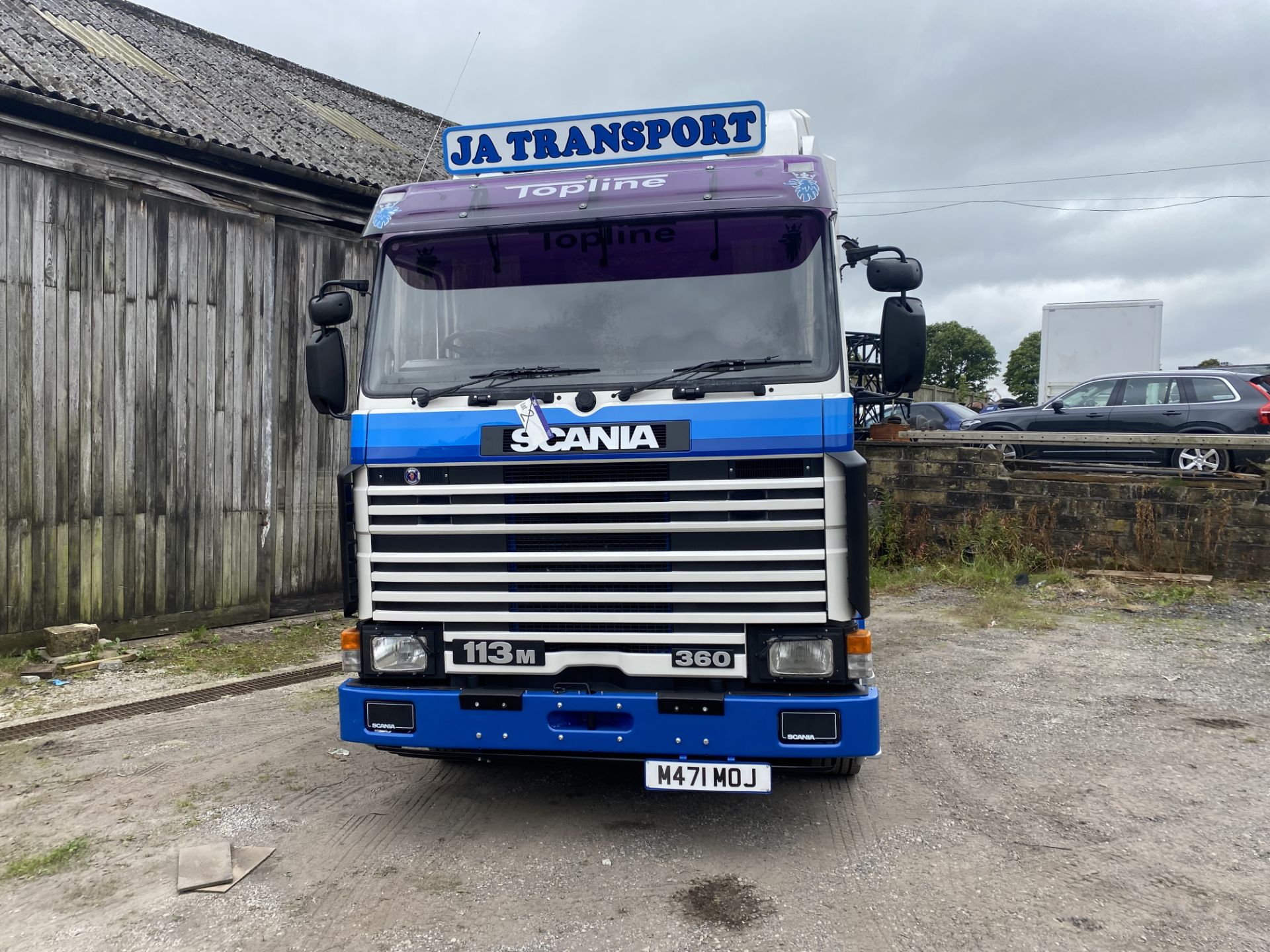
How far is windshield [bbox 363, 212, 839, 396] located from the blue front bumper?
1.30 metres

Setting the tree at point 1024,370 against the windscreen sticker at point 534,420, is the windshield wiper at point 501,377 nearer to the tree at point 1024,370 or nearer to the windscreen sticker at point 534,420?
the windscreen sticker at point 534,420

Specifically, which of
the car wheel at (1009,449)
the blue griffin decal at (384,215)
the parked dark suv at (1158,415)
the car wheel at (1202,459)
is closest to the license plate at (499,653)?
the blue griffin decal at (384,215)

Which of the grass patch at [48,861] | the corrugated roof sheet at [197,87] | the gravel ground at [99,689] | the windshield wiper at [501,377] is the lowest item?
the grass patch at [48,861]

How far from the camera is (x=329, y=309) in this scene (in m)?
4.45

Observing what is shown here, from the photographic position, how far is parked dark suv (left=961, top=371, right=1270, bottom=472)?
11086 millimetres

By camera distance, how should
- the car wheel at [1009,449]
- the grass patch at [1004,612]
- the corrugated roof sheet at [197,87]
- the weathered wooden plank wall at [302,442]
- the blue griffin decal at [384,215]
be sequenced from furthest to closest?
1. the car wheel at [1009,449]
2. the weathered wooden plank wall at [302,442]
3. the grass patch at [1004,612]
4. the corrugated roof sheet at [197,87]
5. the blue griffin decal at [384,215]

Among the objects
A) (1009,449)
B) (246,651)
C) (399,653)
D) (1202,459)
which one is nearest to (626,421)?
(399,653)

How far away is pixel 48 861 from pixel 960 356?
65.4m

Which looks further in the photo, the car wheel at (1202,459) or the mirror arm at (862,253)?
the car wheel at (1202,459)

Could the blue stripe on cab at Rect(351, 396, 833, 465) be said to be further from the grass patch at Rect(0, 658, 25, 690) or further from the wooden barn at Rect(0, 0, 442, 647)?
the wooden barn at Rect(0, 0, 442, 647)

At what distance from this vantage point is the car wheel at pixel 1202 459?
10586mm

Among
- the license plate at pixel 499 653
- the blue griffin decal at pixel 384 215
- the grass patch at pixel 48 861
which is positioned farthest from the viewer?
the blue griffin decal at pixel 384 215

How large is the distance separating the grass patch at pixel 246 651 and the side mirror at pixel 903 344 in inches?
207

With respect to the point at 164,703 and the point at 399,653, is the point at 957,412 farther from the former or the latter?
the point at 399,653
